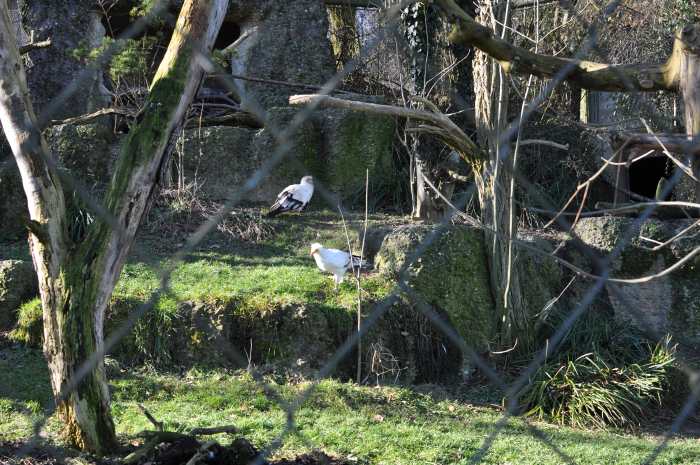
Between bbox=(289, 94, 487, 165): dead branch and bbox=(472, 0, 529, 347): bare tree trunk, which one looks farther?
bbox=(472, 0, 529, 347): bare tree trunk

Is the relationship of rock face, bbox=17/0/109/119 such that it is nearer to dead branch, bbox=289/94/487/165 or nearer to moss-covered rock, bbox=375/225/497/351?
moss-covered rock, bbox=375/225/497/351

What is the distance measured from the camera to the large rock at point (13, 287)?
20.9 ft

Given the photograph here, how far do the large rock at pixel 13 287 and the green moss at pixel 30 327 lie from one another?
18 cm

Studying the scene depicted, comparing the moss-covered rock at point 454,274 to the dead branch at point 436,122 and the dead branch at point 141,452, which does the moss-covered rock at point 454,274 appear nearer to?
the dead branch at point 436,122

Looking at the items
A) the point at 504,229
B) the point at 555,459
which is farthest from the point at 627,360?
the point at 555,459

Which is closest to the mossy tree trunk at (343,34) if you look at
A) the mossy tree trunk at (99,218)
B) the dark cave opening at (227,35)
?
the dark cave opening at (227,35)

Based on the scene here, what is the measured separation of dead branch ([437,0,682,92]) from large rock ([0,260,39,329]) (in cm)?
488

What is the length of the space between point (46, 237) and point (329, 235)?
442cm

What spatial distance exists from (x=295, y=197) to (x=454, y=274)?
5.14 ft

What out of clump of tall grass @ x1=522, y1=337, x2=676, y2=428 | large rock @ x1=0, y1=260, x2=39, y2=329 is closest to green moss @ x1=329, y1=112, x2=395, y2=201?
clump of tall grass @ x1=522, y1=337, x2=676, y2=428

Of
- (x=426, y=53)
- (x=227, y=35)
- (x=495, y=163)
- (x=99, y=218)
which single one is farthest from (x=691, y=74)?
(x=227, y=35)

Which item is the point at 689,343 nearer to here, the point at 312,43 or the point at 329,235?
the point at 329,235

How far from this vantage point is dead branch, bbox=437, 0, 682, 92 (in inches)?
80.4

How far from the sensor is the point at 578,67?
2.13 meters
